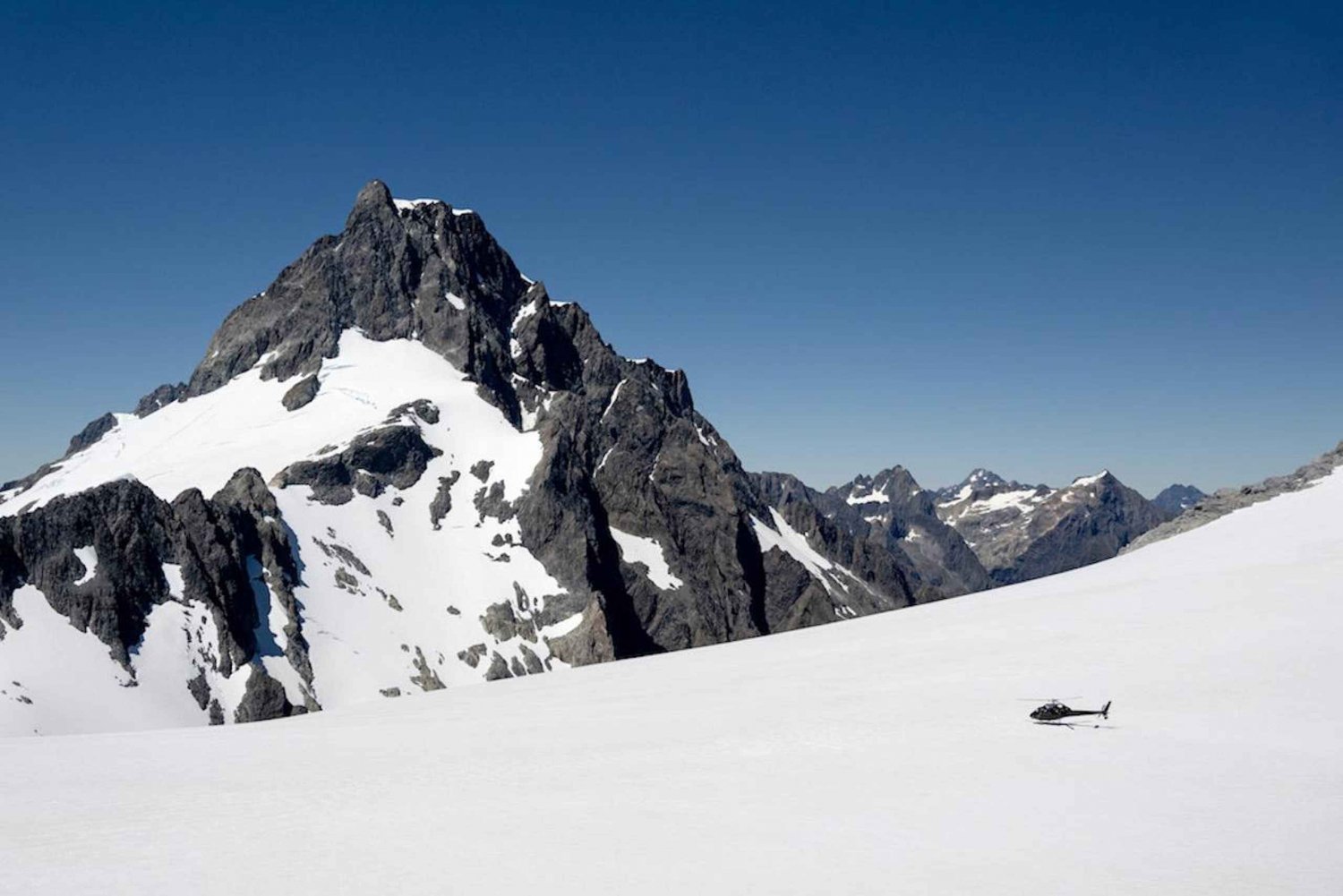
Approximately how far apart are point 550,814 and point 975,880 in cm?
740

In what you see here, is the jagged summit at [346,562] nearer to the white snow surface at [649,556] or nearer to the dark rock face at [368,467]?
the dark rock face at [368,467]

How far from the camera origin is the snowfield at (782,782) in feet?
49.0

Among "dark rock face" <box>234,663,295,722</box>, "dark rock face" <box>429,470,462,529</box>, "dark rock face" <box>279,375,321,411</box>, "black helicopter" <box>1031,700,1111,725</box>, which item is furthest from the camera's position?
"dark rock face" <box>279,375,321,411</box>

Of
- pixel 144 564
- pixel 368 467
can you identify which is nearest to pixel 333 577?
pixel 368 467

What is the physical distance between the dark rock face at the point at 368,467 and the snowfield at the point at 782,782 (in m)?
133

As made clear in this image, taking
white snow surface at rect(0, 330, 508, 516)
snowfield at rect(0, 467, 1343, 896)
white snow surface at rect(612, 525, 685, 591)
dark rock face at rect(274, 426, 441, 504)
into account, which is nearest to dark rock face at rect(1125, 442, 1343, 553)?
snowfield at rect(0, 467, 1343, 896)

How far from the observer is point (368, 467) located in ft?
534

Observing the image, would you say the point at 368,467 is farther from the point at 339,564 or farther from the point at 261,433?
the point at 261,433

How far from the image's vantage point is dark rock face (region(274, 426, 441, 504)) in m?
154

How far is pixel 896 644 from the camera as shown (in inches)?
1241

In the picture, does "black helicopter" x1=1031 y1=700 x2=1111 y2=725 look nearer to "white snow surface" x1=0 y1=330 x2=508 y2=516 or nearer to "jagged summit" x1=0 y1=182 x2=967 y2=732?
"jagged summit" x1=0 y1=182 x2=967 y2=732

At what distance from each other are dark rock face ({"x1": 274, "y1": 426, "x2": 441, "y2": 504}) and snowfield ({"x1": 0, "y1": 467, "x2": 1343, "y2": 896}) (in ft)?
437

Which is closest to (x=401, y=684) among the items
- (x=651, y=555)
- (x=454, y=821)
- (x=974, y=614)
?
(x=651, y=555)

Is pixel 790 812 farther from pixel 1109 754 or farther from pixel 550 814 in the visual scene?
pixel 1109 754
